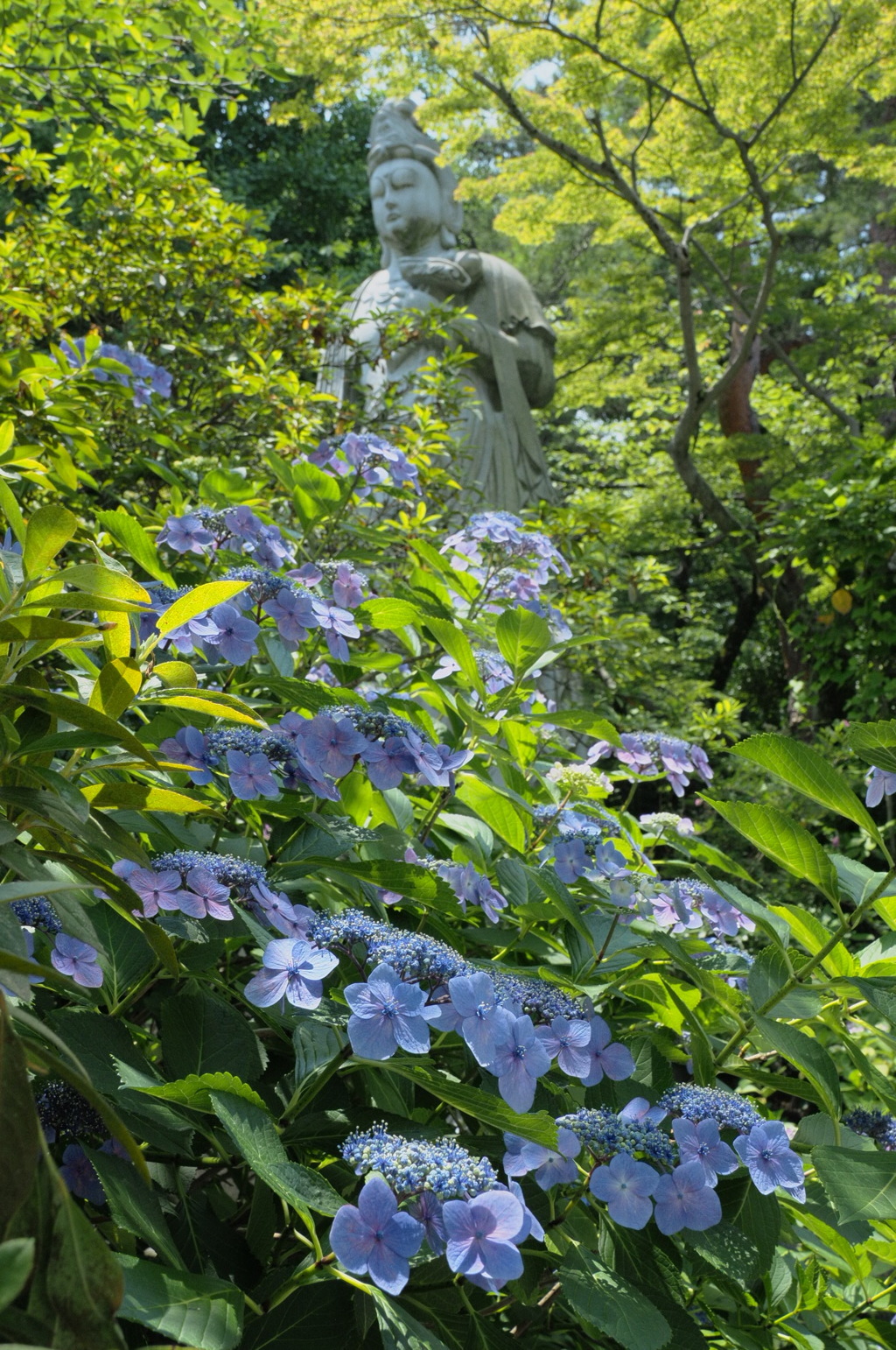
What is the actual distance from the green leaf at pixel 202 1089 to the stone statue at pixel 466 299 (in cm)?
458

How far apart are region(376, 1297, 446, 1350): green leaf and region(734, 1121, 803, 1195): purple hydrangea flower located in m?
0.26

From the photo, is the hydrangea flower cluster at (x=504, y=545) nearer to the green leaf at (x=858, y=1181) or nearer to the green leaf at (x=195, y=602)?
the green leaf at (x=195, y=602)

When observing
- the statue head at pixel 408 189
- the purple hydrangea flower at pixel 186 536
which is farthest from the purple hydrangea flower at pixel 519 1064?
the statue head at pixel 408 189

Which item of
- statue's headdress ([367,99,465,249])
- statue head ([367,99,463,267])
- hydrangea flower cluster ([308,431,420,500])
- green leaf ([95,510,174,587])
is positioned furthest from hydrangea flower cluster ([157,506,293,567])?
statue's headdress ([367,99,465,249])

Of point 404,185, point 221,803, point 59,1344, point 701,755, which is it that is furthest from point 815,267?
point 59,1344

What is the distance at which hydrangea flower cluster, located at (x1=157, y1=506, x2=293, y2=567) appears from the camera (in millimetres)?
1200

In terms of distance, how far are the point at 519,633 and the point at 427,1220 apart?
0.68 metres

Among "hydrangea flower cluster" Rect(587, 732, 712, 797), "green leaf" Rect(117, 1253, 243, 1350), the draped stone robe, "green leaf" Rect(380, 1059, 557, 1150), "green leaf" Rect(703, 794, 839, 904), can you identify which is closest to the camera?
"green leaf" Rect(117, 1253, 243, 1350)

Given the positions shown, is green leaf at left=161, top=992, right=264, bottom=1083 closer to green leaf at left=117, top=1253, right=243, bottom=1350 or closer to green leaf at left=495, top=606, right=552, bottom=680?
green leaf at left=117, top=1253, right=243, bottom=1350

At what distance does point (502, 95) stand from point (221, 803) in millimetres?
6246

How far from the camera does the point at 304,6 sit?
5930mm

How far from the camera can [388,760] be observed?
93 cm

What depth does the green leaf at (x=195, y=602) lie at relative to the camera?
0.79m

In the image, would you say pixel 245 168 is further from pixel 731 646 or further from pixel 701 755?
pixel 701 755
